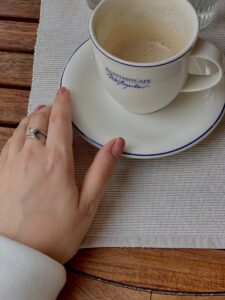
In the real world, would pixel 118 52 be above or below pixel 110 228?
above

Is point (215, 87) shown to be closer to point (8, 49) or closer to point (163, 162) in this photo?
point (163, 162)

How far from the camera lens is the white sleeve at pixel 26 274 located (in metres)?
0.45

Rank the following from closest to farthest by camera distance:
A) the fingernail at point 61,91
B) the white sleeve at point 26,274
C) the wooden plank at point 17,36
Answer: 1. the white sleeve at point 26,274
2. the fingernail at point 61,91
3. the wooden plank at point 17,36

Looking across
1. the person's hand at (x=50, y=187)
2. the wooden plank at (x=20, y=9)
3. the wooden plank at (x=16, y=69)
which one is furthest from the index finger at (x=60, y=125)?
the wooden plank at (x=20, y=9)

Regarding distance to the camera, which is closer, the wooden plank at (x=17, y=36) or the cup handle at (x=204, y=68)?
the cup handle at (x=204, y=68)

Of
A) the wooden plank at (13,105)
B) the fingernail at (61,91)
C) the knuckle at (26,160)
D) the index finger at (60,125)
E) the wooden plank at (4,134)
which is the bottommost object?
the wooden plank at (4,134)

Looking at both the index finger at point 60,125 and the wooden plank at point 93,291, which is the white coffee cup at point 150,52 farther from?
the wooden plank at point 93,291

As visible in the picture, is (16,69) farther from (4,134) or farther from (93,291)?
(93,291)

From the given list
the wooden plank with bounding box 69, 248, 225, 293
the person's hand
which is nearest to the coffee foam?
the person's hand

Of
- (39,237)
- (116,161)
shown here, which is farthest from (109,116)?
(39,237)

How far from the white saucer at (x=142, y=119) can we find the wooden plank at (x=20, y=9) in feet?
0.51

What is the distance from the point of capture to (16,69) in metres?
0.64

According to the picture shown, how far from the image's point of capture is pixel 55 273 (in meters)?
0.46

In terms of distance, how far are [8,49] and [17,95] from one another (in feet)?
0.28
